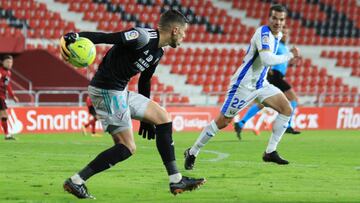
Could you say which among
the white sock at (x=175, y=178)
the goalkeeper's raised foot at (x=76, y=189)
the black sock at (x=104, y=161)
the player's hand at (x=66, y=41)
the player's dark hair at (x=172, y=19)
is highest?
the player's dark hair at (x=172, y=19)

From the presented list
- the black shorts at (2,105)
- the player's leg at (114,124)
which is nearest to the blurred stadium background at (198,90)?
the player's leg at (114,124)

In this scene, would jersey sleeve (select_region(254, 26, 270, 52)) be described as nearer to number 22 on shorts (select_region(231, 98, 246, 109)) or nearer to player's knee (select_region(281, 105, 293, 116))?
number 22 on shorts (select_region(231, 98, 246, 109))

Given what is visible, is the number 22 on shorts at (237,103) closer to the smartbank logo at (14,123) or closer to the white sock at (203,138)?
the white sock at (203,138)

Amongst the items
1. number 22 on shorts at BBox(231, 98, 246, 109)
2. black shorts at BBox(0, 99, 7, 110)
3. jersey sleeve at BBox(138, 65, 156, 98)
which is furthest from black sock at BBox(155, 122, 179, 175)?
black shorts at BBox(0, 99, 7, 110)

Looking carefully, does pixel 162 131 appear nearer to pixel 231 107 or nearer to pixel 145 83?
pixel 145 83

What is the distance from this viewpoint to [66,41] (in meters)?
7.50

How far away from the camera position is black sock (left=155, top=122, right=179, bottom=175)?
27.0 ft

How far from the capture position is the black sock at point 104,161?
791 cm

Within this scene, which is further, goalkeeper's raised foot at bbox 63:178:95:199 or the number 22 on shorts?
the number 22 on shorts

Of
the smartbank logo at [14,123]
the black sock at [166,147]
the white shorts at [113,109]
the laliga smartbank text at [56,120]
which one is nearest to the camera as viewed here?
the white shorts at [113,109]

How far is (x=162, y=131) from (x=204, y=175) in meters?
2.13

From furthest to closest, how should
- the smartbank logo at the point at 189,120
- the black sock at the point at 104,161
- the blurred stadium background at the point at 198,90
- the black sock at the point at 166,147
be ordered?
the smartbank logo at the point at 189,120 < the blurred stadium background at the point at 198,90 < the black sock at the point at 166,147 < the black sock at the point at 104,161

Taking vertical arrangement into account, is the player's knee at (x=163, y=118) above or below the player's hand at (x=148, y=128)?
above

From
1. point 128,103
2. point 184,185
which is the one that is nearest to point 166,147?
point 184,185
